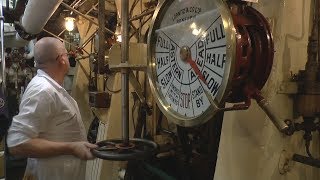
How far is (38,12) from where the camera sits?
7.64ft

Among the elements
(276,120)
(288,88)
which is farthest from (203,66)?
(288,88)

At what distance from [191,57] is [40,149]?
106 cm

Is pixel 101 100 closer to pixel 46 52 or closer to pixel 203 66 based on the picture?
pixel 46 52

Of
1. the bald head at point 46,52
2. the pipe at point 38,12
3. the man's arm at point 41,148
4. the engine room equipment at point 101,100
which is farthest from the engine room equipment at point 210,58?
the engine room equipment at point 101,100

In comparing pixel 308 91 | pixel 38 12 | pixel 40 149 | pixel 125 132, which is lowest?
pixel 40 149

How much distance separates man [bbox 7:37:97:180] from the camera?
1.58m

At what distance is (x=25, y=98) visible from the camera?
171 cm

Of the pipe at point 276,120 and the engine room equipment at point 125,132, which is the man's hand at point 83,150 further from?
the pipe at point 276,120

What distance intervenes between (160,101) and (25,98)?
39.5 inches

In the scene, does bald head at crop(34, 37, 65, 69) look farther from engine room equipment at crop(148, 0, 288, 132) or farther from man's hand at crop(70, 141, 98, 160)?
engine room equipment at crop(148, 0, 288, 132)

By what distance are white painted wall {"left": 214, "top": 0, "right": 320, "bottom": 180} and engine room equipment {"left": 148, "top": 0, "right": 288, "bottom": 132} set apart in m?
0.28

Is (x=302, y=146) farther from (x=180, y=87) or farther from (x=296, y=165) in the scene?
(x=180, y=87)

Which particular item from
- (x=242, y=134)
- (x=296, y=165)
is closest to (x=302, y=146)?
(x=296, y=165)

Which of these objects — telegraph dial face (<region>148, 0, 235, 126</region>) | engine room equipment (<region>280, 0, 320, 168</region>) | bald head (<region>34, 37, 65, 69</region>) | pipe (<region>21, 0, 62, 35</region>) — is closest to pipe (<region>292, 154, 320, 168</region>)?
engine room equipment (<region>280, 0, 320, 168</region>)
